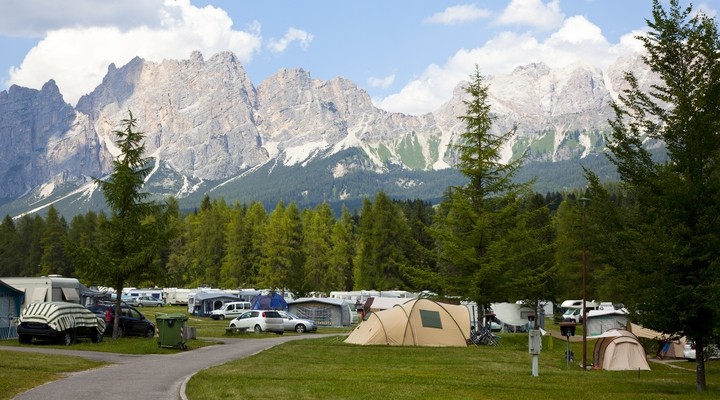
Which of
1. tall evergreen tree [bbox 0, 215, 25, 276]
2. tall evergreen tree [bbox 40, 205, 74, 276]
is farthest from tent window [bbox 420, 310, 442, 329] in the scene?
tall evergreen tree [bbox 0, 215, 25, 276]

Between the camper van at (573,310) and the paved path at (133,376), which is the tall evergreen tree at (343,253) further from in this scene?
the paved path at (133,376)

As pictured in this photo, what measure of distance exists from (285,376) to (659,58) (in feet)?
49.3

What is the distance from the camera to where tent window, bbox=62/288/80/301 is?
168 ft

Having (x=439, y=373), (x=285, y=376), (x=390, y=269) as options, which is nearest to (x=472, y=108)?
(x=439, y=373)

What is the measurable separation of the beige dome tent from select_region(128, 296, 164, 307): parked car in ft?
180

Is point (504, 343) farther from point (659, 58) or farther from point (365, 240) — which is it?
point (365, 240)

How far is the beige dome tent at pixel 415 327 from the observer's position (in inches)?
1677

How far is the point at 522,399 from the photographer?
21219 mm

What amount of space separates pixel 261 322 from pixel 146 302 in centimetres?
4337

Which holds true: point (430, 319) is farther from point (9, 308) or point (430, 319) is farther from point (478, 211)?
point (9, 308)

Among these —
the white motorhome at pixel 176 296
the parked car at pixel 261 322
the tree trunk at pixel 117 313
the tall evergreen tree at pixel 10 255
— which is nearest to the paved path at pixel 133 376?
the tree trunk at pixel 117 313

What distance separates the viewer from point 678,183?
2353cm

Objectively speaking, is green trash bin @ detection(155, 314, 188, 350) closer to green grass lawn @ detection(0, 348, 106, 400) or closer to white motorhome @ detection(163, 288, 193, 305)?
green grass lawn @ detection(0, 348, 106, 400)

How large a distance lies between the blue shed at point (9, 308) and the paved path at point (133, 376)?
5.76m
